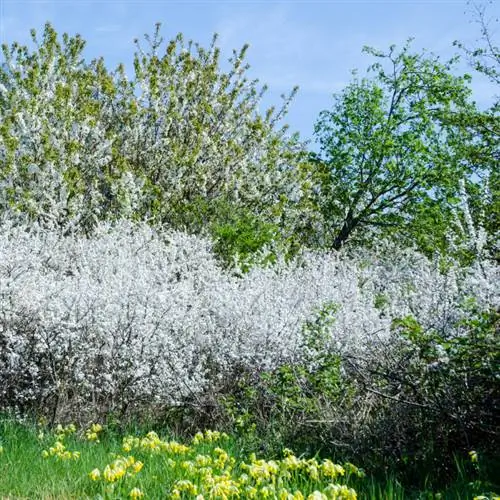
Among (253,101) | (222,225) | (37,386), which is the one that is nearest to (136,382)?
(37,386)

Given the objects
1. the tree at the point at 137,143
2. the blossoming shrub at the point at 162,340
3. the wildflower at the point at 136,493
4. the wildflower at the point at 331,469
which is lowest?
the wildflower at the point at 136,493

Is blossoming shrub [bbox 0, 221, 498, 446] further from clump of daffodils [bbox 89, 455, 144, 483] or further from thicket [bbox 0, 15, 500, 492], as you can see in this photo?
clump of daffodils [bbox 89, 455, 144, 483]

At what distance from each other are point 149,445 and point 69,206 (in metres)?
10.1

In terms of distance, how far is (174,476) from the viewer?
4.37 m

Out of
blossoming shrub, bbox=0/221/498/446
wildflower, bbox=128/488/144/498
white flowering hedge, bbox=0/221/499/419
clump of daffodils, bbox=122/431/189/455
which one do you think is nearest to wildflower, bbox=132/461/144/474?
wildflower, bbox=128/488/144/498

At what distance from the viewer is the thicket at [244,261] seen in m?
5.30

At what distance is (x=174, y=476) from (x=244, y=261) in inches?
306

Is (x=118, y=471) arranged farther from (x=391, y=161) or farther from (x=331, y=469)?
(x=391, y=161)

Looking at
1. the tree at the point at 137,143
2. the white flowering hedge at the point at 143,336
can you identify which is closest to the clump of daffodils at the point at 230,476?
the white flowering hedge at the point at 143,336

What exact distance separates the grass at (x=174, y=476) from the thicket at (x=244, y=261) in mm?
495

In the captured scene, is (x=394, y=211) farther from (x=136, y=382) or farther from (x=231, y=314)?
(x=136, y=382)

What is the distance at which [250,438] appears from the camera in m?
5.43

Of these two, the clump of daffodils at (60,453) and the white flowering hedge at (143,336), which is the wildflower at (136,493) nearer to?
the clump of daffodils at (60,453)

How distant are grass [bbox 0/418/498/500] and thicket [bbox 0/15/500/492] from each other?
495 mm
